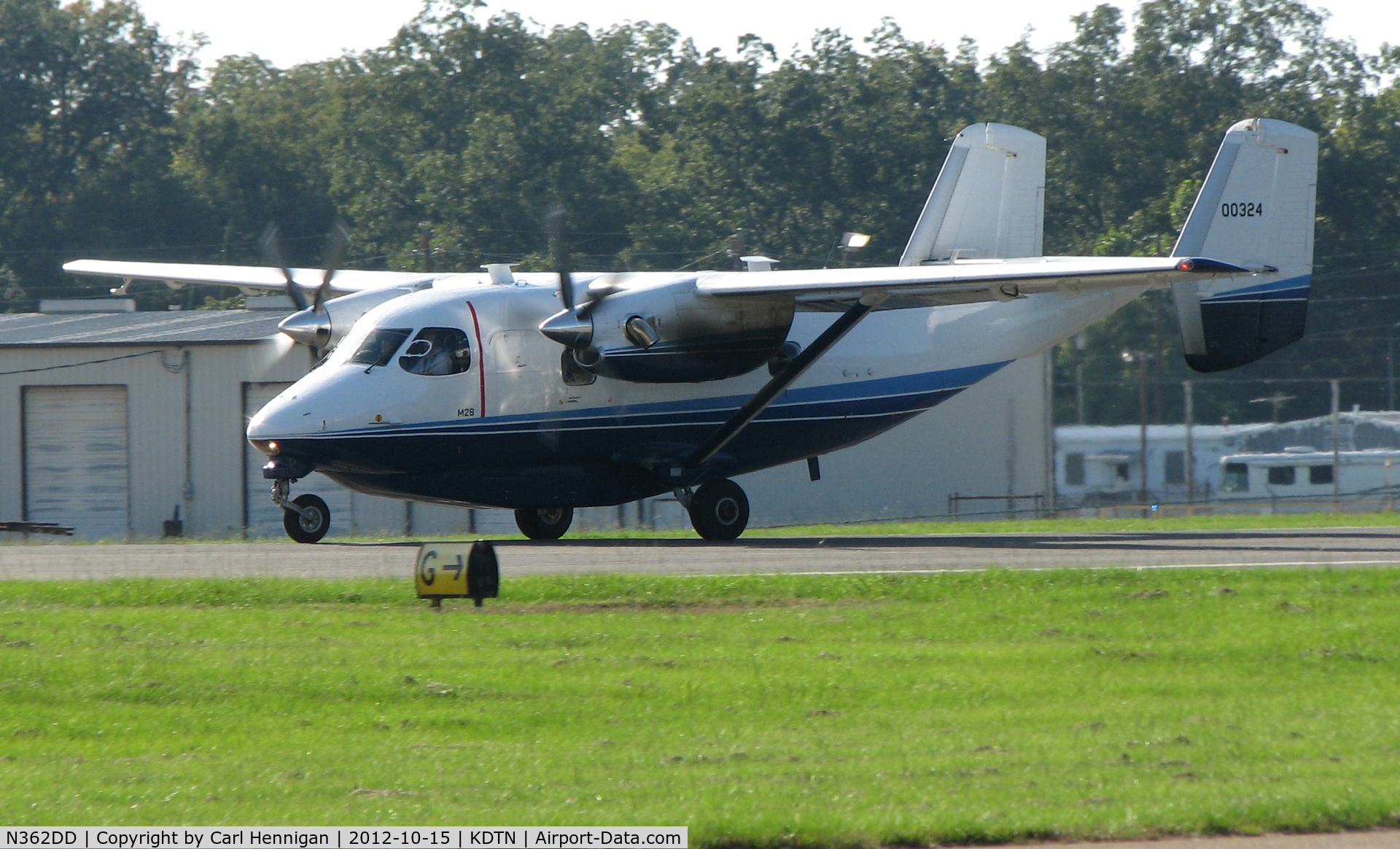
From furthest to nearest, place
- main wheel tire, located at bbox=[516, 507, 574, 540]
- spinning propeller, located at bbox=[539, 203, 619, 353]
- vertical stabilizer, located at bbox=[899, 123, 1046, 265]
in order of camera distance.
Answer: vertical stabilizer, located at bbox=[899, 123, 1046, 265] < main wheel tire, located at bbox=[516, 507, 574, 540] < spinning propeller, located at bbox=[539, 203, 619, 353]

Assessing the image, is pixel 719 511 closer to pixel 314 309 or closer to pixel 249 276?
pixel 314 309

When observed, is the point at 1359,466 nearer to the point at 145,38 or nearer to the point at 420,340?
the point at 420,340

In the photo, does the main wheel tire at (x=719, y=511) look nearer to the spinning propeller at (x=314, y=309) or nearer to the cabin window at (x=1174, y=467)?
the spinning propeller at (x=314, y=309)

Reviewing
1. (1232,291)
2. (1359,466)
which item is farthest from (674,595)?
(1359,466)

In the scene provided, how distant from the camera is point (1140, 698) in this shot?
32.8ft

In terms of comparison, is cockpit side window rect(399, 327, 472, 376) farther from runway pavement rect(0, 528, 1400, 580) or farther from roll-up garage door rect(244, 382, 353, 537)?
roll-up garage door rect(244, 382, 353, 537)

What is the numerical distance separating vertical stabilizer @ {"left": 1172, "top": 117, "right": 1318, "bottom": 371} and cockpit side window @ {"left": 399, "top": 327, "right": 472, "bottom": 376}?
10.4m

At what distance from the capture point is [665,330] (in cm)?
2103

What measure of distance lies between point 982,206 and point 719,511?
24.7 feet

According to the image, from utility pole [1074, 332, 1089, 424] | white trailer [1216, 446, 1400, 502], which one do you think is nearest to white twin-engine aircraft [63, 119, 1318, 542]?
utility pole [1074, 332, 1089, 424]

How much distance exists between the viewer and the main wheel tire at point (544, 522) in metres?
23.6

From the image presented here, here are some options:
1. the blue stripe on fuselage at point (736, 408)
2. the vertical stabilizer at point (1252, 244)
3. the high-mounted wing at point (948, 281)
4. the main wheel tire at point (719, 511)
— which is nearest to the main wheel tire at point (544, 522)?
the main wheel tire at point (719, 511)

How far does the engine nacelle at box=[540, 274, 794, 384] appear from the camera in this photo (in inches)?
815

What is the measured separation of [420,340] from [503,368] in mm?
1238
